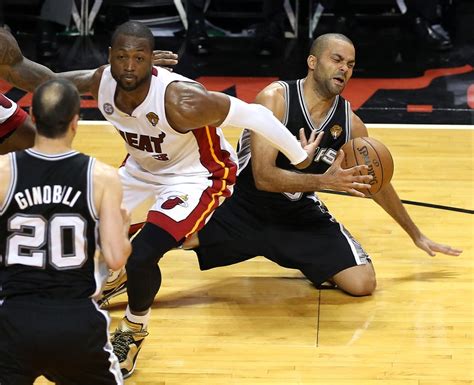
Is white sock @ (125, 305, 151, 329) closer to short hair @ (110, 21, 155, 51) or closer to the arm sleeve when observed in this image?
the arm sleeve

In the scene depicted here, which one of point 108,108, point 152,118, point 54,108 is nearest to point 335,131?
point 152,118

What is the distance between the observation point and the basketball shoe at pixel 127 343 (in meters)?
4.63

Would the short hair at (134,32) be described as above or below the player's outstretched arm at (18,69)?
above

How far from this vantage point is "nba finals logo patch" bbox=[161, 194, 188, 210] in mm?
4934

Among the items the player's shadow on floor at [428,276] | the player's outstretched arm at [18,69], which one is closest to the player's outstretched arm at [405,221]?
the player's shadow on floor at [428,276]

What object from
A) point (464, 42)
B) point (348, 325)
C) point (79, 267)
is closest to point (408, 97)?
point (464, 42)

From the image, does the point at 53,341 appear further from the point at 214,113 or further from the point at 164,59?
the point at 164,59

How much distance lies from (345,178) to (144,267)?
3.66ft

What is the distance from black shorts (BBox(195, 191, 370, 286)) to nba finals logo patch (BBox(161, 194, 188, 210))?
2.17 ft

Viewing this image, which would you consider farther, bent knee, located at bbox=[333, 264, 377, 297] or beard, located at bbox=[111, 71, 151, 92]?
bent knee, located at bbox=[333, 264, 377, 297]

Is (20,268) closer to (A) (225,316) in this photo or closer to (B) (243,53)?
(A) (225,316)

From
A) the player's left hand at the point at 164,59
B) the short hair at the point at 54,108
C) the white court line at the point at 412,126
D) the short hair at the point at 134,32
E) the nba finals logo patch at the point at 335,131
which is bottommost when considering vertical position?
the white court line at the point at 412,126

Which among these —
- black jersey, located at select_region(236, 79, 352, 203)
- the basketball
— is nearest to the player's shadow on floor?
the basketball

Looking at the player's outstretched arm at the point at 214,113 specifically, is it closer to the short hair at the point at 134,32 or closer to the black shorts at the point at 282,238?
the short hair at the point at 134,32
